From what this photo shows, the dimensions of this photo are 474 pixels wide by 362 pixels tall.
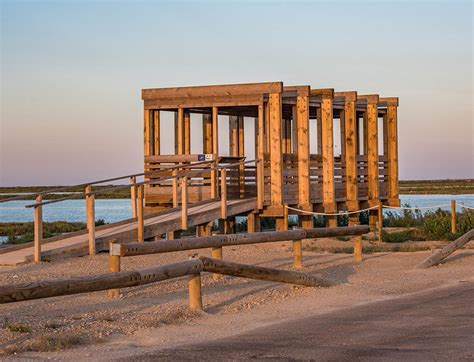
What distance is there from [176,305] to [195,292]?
71 cm

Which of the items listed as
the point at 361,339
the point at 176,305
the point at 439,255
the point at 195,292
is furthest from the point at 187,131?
the point at 361,339

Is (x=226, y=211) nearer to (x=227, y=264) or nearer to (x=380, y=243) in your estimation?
(x=380, y=243)

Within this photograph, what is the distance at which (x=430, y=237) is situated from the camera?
2377cm

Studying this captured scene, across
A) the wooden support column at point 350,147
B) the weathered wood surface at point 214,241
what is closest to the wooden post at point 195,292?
the weathered wood surface at point 214,241

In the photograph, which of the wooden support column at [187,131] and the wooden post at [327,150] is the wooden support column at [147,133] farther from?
the wooden post at [327,150]

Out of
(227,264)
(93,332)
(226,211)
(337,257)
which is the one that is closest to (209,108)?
(226,211)

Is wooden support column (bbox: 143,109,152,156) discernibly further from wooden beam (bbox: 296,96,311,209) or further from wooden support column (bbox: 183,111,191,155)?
wooden beam (bbox: 296,96,311,209)

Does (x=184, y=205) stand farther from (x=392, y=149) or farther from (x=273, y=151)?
(x=392, y=149)

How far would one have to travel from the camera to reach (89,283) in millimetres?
9562

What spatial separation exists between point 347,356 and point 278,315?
293cm

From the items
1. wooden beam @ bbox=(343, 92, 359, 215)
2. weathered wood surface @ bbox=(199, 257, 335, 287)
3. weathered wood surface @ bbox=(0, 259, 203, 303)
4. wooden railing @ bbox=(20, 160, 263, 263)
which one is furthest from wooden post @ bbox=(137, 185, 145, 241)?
wooden beam @ bbox=(343, 92, 359, 215)

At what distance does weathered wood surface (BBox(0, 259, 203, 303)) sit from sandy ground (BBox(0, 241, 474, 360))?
0.43 metres

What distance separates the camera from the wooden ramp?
1753 cm

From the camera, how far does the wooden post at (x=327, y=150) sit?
26.3 m
